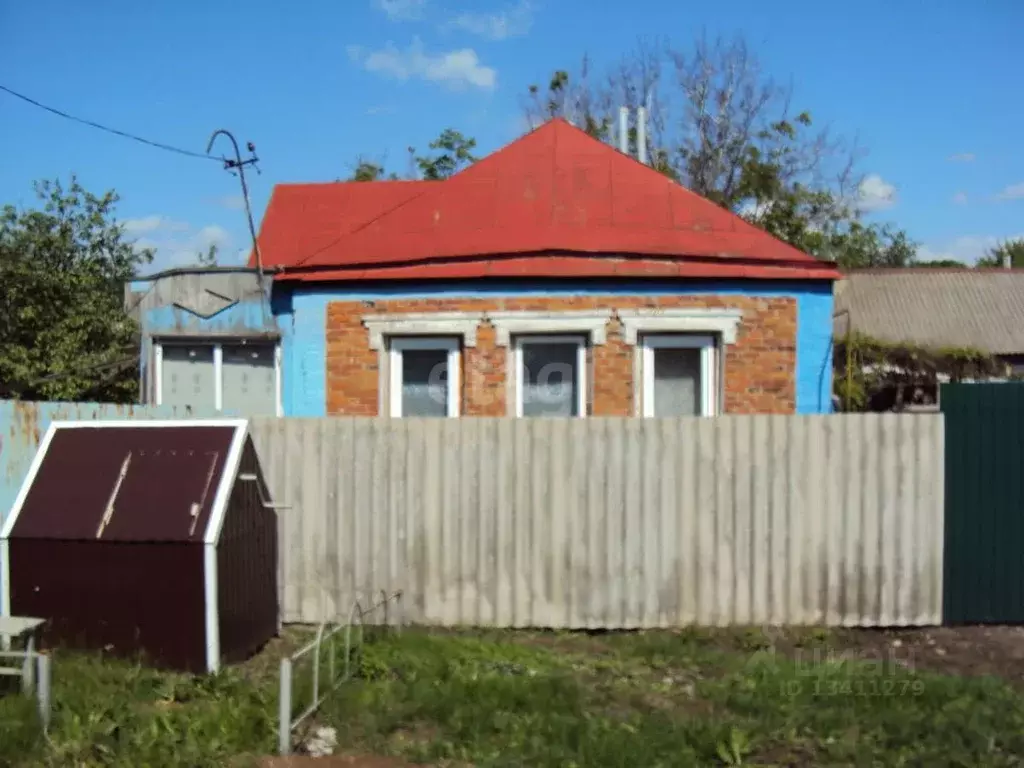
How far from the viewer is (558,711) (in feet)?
16.8

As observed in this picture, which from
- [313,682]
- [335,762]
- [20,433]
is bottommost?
[335,762]

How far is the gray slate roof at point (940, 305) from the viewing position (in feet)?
91.0

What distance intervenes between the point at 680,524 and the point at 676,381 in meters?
3.07

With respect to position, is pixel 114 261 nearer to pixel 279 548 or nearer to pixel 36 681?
pixel 279 548

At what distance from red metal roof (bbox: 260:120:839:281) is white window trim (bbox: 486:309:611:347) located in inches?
15.6

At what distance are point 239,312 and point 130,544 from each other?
4778 millimetres

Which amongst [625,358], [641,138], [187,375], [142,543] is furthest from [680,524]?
[641,138]

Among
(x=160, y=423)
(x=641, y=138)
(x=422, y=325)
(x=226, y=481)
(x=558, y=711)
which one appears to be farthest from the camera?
(x=641, y=138)

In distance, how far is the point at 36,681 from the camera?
207 inches

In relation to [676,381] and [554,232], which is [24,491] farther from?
[676,381]

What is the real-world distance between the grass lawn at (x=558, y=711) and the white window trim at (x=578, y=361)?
358cm

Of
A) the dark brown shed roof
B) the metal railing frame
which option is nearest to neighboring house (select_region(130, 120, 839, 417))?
the metal railing frame

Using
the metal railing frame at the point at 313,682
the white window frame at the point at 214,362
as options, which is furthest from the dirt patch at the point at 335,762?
the white window frame at the point at 214,362

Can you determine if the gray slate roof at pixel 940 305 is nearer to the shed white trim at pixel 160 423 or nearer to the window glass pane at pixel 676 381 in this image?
the window glass pane at pixel 676 381
